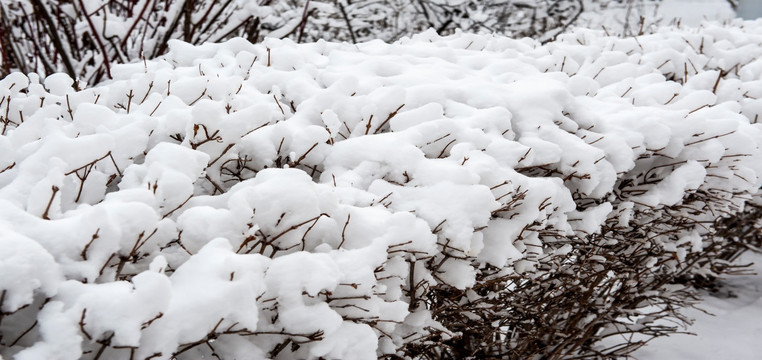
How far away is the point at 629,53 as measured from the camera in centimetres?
388

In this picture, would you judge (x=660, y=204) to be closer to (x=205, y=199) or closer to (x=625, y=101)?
(x=625, y=101)

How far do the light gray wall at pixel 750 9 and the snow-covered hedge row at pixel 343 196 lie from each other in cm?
758

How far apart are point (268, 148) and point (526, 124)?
105 centimetres

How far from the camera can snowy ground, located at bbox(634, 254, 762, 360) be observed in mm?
3721

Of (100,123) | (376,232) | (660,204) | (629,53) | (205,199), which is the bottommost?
(660,204)

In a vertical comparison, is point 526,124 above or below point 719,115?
above

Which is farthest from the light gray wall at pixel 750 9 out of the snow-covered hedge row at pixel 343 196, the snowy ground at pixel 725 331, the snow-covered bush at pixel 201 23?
the snow-covered hedge row at pixel 343 196

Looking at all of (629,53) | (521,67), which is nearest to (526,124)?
(521,67)

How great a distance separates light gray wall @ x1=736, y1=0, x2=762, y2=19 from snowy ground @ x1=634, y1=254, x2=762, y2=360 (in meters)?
6.27

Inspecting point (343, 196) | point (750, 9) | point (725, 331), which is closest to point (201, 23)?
point (343, 196)

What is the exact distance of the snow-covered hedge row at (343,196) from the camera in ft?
3.93

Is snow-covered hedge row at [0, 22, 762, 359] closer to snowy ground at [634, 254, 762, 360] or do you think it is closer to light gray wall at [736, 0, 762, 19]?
snowy ground at [634, 254, 762, 360]

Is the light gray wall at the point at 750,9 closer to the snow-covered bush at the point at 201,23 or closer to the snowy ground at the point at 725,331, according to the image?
the snow-covered bush at the point at 201,23

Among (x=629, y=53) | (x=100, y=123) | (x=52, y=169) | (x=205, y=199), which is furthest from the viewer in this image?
(x=629, y=53)
